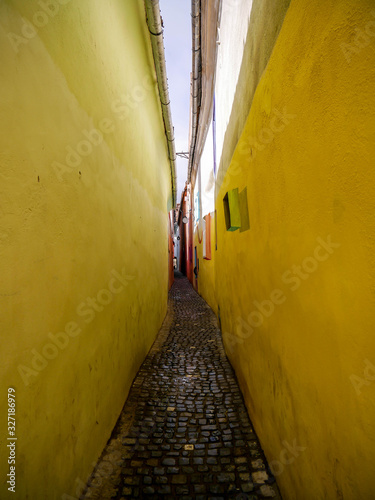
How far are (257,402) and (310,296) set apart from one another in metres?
1.87

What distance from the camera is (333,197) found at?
1.26 m

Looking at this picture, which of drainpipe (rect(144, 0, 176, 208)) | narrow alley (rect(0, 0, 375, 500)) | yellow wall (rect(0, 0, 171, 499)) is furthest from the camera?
drainpipe (rect(144, 0, 176, 208))

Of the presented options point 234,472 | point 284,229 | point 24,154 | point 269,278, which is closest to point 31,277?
point 24,154

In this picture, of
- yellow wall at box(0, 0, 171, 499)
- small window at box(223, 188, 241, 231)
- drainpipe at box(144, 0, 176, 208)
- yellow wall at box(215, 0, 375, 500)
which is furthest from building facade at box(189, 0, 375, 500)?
drainpipe at box(144, 0, 176, 208)

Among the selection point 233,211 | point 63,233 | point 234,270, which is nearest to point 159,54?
point 233,211

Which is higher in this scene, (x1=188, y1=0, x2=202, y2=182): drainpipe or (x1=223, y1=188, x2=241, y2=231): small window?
(x1=188, y1=0, x2=202, y2=182): drainpipe

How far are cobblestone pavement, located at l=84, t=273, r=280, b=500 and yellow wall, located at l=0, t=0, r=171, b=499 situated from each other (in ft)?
0.88

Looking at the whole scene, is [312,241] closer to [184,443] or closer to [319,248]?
[319,248]

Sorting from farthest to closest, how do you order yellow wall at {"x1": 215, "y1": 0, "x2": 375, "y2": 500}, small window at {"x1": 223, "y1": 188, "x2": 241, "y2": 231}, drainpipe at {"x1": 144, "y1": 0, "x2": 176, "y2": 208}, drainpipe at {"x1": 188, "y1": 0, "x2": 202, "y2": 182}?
drainpipe at {"x1": 188, "y1": 0, "x2": 202, "y2": 182} → drainpipe at {"x1": 144, "y1": 0, "x2": 176, "y2": 208} → small window at {"x1": 223, "y1": 188, "x2": 241, "y2": 231} → yellow wall at {"x1": 215, "y1": 0, "x2": 375, "y2": 500}

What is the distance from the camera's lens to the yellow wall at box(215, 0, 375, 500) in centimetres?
105

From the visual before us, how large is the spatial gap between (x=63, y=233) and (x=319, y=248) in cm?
160

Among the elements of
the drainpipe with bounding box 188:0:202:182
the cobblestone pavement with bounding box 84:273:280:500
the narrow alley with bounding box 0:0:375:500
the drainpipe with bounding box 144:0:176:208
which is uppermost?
the drainpipe with bounding box 188:0:202:182

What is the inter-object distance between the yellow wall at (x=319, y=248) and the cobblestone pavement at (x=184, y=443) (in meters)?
0.34

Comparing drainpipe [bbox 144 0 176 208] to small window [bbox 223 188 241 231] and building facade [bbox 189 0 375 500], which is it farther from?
small window [bbox 223 188 241 231]
